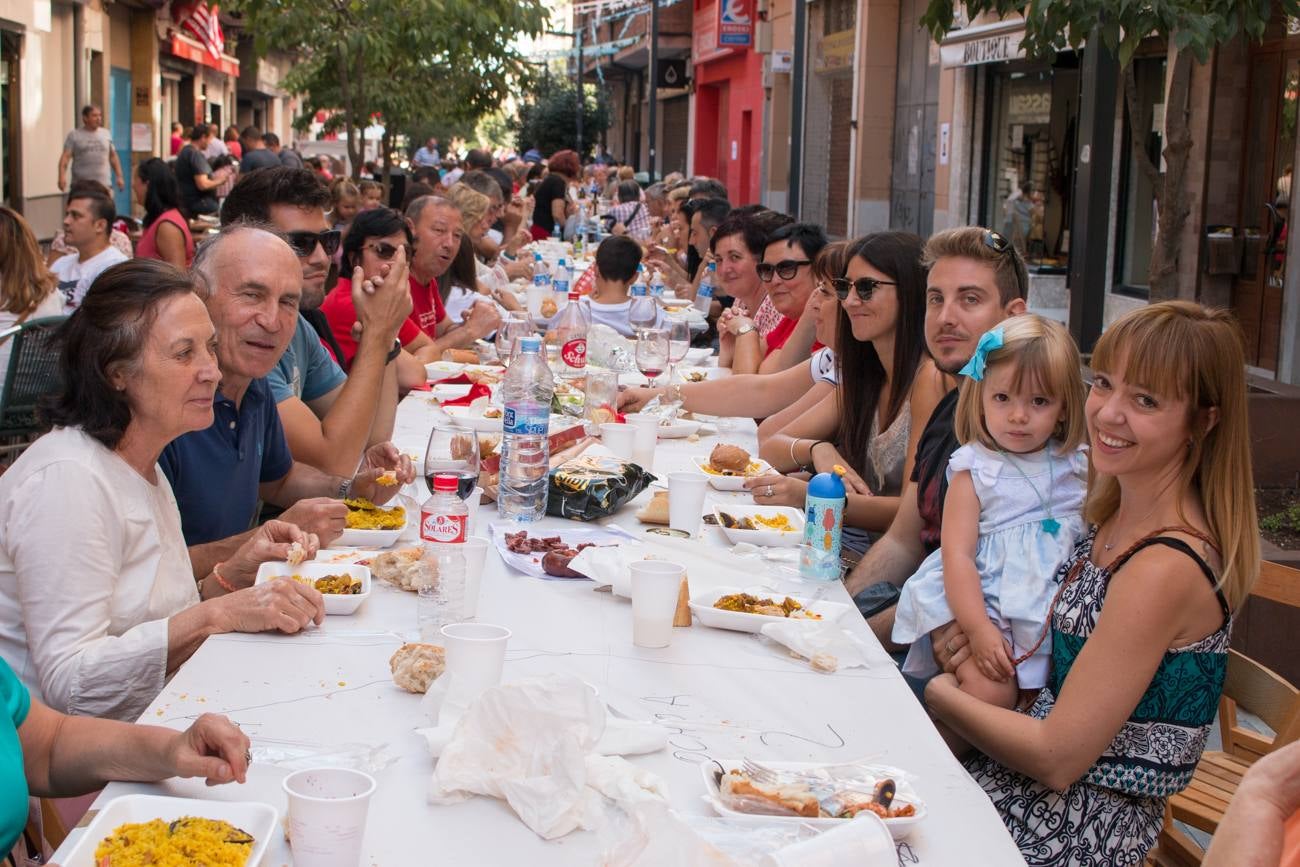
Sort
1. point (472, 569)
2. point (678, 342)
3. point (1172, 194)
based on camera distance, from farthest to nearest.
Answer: point (678, 342) → point (1172, 194) → point (472, 569)

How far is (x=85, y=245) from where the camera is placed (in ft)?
26.8

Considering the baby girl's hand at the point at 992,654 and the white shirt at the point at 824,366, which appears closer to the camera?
the baby girl's hand at the point at 992,654

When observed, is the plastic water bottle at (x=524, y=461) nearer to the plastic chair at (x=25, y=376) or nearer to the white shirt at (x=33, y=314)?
the plastic chair at (x=25, y=376)

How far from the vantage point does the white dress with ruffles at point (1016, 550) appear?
→ 10.0 ft

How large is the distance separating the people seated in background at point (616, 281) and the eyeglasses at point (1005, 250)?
4059 mm

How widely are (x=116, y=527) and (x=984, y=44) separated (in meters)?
15.2

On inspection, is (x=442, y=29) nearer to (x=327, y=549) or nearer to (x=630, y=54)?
(x=327, y=549)

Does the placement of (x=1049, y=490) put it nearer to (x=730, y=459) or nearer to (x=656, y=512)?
(x=656, y=512)

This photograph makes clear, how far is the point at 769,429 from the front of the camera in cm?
557

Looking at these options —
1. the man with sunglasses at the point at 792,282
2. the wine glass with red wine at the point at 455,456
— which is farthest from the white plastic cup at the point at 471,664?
the man with sunglasses at the point at 792,282

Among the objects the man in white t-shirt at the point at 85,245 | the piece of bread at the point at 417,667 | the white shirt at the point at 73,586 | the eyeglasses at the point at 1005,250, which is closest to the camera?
the piece of bread at the point at 417,667

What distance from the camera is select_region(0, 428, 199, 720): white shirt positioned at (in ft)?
8.36

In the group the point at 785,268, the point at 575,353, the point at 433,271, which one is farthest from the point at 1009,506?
the point at 433,271

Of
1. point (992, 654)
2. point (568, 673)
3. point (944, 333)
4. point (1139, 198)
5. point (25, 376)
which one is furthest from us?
point (1139, 198)
